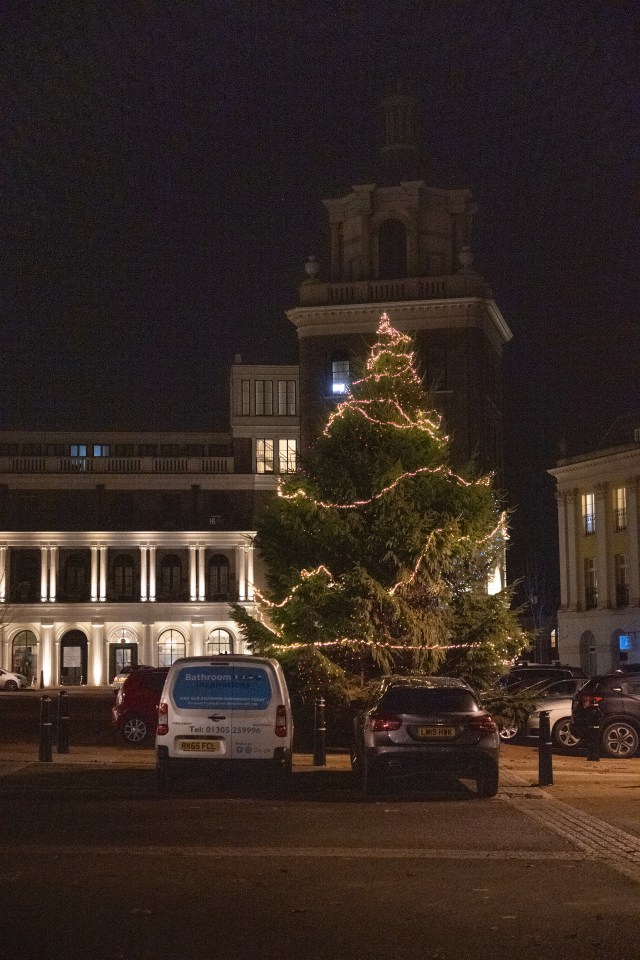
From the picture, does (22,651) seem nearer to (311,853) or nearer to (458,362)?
(458,362)

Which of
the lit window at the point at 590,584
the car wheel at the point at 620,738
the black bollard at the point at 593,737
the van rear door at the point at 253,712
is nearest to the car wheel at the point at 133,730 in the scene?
the car wheel at the point at 620,738

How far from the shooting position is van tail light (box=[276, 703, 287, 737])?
19672mm

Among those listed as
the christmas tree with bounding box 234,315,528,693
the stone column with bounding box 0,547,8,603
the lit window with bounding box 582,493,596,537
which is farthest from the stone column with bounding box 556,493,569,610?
the christmas tree with bounding box 234,315,528,693

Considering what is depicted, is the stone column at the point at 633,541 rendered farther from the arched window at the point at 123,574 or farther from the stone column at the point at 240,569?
the arched window at the point at 123,574

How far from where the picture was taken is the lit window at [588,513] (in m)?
86.2

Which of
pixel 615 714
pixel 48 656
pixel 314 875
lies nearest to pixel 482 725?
pixel 314 875

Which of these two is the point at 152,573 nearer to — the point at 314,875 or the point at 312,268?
the point at 312,268

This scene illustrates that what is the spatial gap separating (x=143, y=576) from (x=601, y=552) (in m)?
28.5

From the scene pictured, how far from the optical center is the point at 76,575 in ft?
310

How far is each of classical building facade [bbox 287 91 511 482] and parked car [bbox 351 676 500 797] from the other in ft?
163

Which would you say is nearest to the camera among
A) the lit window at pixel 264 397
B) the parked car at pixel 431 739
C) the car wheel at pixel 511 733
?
the parked car at pixel 431 739

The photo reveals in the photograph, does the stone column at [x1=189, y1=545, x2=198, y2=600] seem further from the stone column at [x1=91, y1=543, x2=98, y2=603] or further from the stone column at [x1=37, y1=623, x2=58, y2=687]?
the stone column at [x1=37, y1=623, x2=58, y2=687]

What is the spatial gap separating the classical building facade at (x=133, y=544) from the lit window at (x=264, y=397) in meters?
0.06

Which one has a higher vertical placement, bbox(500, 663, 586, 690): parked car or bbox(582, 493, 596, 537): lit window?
bbox(582, 493, 596, 537): lit window
